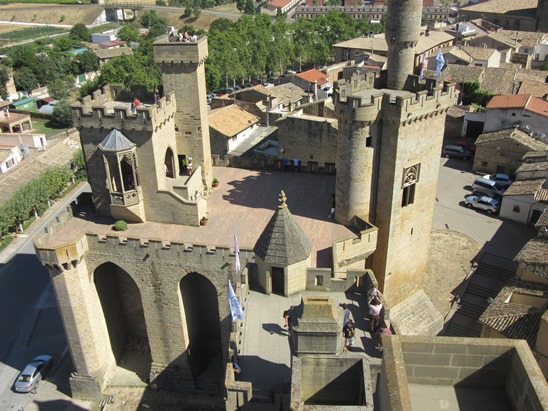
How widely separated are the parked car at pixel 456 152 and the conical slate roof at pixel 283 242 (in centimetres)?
4594

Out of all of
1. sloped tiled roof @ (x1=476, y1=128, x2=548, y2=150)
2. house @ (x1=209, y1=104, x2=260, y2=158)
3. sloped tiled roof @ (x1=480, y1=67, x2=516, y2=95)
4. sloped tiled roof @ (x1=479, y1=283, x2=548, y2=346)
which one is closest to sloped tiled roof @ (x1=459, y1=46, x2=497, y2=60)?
sloped tiled roof @ (x1=480, y1=67, x2=516, y2=95)

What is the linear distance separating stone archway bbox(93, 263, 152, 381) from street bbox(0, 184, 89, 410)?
4.80 metres

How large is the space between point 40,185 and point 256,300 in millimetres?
42876

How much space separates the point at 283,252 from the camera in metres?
28.0

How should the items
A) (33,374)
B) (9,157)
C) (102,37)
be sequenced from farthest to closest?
(102,37)
(9,157)
(33,374)

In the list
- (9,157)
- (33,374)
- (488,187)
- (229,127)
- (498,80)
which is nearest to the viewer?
(33,374)

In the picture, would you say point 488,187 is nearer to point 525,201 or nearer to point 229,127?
point 525,201

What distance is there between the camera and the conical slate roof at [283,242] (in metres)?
27.9

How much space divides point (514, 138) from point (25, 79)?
99.2 m

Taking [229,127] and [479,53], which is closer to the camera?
[229,127]

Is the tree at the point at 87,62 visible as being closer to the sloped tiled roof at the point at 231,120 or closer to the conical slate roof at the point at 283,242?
the sloped tiled roof at the point at 231,120

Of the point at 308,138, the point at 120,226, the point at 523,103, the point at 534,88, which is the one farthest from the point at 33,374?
the point at 534,88

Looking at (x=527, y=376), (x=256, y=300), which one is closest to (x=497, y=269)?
(x=256, y=300)

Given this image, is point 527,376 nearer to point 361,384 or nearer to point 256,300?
point 361,384
